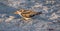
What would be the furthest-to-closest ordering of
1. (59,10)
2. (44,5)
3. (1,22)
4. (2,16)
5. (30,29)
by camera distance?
(44,5) → (59,10) → (2,16) → (1,22) → (30,29)

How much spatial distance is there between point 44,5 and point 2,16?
0.79m

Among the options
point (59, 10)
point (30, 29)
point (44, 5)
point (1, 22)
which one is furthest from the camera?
point (44, 5)

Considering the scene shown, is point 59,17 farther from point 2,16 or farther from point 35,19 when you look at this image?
point 2,16

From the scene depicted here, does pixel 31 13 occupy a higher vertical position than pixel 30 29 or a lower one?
higher

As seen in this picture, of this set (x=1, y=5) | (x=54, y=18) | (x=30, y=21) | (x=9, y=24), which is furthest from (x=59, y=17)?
(x=1, y=5)

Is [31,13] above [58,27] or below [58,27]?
above

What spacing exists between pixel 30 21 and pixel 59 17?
1.40 feet

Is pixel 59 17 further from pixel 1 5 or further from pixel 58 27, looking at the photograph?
pixel 1 5

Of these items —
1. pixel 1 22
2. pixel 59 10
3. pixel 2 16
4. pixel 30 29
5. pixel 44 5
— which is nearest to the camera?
pixel 30 29

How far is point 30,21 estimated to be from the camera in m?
2.12

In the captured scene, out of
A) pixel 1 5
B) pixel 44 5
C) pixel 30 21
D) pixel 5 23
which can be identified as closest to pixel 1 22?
pixel 5 23

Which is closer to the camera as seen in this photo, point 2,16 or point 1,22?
point 1,22

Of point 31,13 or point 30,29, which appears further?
point 31,13

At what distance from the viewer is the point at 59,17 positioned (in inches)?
87.8
